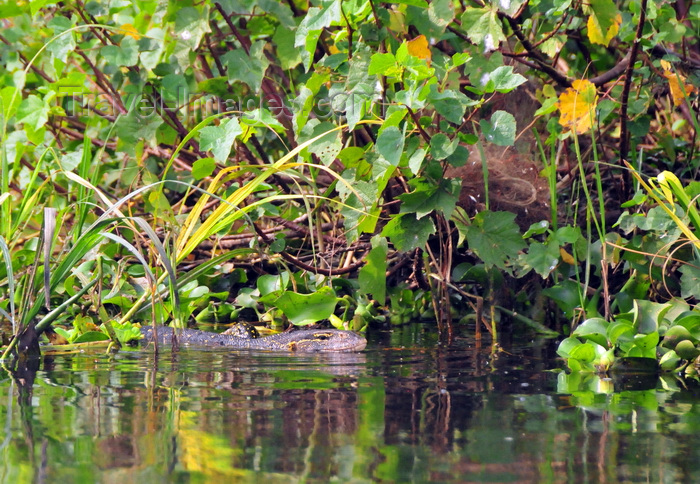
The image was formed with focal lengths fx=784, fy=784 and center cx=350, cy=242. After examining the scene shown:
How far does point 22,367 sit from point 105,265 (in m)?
1.43

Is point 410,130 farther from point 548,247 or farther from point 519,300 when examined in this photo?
point 519,300

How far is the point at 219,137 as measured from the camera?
3.18 meters

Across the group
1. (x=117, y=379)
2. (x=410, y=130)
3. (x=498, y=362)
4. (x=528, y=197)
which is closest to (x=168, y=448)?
(x=117, y=379)

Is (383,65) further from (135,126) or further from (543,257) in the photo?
(135,126)

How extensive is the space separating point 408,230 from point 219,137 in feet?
2.85

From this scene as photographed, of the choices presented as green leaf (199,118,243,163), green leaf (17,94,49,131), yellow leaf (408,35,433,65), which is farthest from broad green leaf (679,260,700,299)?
green leaf (17,94,49,131)

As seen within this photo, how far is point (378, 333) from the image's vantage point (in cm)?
394

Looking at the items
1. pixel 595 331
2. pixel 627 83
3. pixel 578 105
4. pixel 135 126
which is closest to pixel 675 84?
pixel 627 83

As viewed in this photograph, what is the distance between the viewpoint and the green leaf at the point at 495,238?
10.9 feet

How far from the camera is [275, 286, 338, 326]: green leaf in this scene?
12.7 feet

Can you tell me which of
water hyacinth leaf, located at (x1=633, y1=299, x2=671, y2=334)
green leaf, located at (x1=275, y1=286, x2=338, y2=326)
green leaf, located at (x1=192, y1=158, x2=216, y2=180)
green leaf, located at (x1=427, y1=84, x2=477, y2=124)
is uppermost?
green leaf, located at (x1=427, y1=84, x2=477, y2=124)

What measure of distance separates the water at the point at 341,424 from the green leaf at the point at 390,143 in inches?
31.0

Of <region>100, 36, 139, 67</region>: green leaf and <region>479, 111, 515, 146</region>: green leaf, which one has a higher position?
<region>100, 36, 139, 67</region>: green leaf

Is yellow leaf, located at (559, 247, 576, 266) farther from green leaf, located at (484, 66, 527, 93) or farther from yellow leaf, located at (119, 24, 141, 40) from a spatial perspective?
yellow leaf, located at (119, 24, 141, 40)
